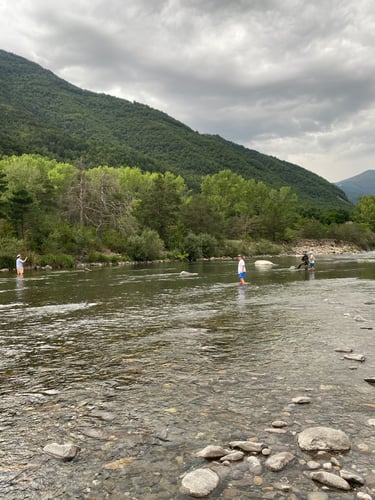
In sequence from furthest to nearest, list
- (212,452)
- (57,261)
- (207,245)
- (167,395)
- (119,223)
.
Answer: (207,245), (119,223), (57,261), (167,395), (212,452)

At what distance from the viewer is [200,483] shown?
4.37 metres

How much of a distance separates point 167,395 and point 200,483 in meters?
2.94

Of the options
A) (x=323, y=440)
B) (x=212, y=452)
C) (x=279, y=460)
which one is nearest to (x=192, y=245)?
(x=323, y=440)

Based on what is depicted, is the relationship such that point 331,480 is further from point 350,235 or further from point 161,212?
point 350,235

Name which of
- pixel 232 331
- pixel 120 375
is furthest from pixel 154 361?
pixel 232 331

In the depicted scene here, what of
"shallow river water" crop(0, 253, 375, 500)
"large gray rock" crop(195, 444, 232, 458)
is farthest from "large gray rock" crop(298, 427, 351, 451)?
"large gray rock" crop(195, 444, 232, 458)

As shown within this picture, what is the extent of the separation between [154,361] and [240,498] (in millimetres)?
5551

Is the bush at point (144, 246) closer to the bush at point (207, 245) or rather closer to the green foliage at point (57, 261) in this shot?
the bush at point (207, 245)

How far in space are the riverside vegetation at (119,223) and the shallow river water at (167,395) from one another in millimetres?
41205

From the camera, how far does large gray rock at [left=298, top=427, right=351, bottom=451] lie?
16.8 feet

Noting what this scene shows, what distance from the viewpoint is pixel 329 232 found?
131875mm

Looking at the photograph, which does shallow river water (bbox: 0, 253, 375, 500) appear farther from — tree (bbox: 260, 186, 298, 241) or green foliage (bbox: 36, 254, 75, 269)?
tree (bbox: 260, 186, 298, 241)

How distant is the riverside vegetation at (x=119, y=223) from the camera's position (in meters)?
56.6

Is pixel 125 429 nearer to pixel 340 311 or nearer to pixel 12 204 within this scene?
pixel 340 311
